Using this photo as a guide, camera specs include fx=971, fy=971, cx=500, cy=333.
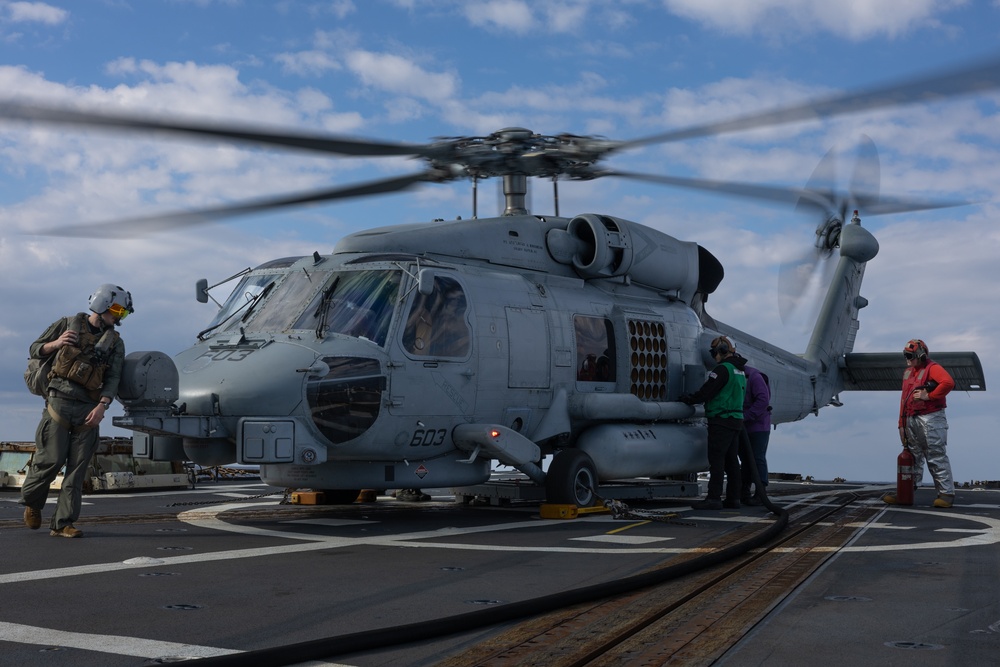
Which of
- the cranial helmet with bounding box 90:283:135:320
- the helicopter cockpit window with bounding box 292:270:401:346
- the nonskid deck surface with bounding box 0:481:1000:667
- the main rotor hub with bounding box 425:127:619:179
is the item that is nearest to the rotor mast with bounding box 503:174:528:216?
the main rotor hub with bounding box 425:127:619:179

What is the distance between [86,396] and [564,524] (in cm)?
470

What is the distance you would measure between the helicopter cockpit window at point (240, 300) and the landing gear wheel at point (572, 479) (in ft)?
12.2

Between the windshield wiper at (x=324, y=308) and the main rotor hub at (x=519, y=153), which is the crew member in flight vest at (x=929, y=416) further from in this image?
the windshield wiper at (x=324, y=308)

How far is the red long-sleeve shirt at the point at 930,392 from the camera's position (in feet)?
40.0

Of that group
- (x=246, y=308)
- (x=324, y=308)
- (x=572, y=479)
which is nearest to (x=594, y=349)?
(x=572, y=479)

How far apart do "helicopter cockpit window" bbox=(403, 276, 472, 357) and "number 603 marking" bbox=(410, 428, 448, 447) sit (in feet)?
2.55

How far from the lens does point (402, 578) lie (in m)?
6.06

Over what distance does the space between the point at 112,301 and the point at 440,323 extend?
10.5 feet

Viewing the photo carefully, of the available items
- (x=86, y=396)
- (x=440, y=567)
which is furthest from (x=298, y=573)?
(x=86, y=396)

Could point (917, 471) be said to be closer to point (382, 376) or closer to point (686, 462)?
point (686, 462)

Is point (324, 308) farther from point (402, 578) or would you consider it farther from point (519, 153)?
point (402, 578)

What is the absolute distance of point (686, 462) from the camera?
1265 centimetres

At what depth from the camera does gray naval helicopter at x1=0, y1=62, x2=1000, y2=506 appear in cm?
870

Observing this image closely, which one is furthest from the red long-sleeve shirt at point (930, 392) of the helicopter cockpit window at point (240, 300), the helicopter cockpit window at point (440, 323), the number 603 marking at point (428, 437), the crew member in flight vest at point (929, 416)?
the helicopter cockpit window at point (240, 300)
